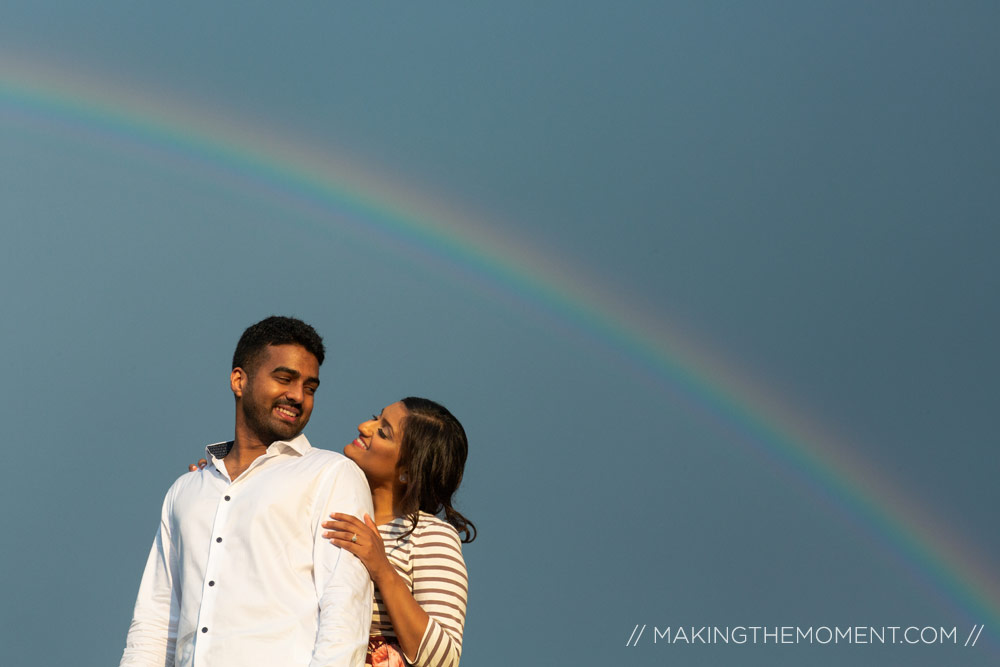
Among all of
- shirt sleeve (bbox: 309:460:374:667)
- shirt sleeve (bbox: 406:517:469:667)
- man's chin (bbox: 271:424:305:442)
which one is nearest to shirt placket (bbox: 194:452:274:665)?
man's chin (bbox: 271:424:305:442)

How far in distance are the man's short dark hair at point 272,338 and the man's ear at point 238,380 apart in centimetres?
2

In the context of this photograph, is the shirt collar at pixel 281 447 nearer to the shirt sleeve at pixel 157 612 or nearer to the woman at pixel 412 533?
the shirt sleeve at pixel 157 612

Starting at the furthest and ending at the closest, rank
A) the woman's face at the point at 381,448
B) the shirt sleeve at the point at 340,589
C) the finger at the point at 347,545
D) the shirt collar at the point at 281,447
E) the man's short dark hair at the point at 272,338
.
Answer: the woman's face at the point at 381,448 < the man's short dark hair at the point at 272,338 < the shirt collar at the point at 281,447 < the finger at the point at 347,545 < the shirt sleeve at the point at 340,589

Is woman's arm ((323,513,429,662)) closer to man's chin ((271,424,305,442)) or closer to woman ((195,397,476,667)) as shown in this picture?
woman ((195,397,476,667))

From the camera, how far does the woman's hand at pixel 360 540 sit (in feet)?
10.1

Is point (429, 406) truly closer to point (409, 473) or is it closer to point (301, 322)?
point (409, 473)

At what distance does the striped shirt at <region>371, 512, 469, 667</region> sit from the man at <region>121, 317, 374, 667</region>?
261 mm

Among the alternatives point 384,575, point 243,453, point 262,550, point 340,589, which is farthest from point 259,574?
point 243,453

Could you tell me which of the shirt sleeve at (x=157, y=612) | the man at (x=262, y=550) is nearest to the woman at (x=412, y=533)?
the man at (x=262, y=550)

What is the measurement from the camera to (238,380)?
356cm

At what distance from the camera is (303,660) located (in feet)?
9.70

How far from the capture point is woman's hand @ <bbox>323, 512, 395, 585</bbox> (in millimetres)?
3090

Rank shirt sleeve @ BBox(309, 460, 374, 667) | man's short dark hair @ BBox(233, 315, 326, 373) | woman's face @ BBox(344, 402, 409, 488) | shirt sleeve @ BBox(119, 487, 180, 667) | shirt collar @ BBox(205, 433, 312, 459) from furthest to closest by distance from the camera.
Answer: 1. woman's face @ BBox(344, 402, 409, 488)
2. man's short dark hair @ BBox(233, 315, 326, 373)
3. shirt collar @ BBox(205, 433, 312, 459)
4. shirt sleeve @ BBox(119, 487, 180, 667)
5. shirt sleeve @ BBox(309, 460, 374, 667)

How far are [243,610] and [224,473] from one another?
0.47 meters
